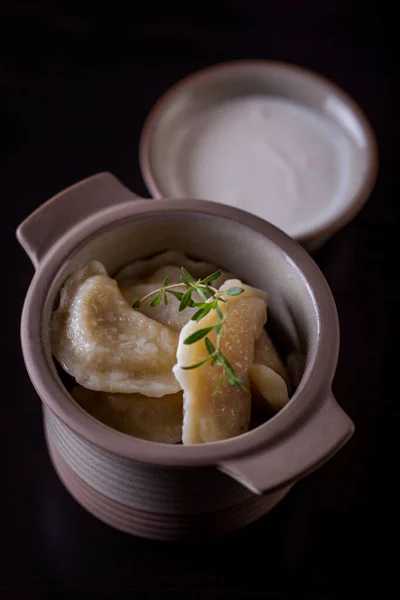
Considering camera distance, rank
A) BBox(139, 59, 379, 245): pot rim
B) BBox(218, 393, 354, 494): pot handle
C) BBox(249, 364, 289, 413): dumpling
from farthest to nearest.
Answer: BBox(139, 59, 379, 245): pot rim → BBox(249, 364, 289, 413): dumpling → BBox(218, 393, 354, 494): pot handle

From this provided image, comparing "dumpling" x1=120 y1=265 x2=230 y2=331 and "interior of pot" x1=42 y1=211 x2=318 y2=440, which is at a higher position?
"interior of pot" x1=42 y1=211 x2=318 y2=440

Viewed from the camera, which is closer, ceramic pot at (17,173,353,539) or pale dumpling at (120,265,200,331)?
ceramic pot at (17,173,353,539)

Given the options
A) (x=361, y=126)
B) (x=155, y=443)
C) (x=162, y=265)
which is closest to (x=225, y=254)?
(x=162, y=265)

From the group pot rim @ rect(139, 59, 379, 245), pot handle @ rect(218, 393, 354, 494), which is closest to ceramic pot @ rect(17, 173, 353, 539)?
pot handle @ rect(218, 393, 354, 494)

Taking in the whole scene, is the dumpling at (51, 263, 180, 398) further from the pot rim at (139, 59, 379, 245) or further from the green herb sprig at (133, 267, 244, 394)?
the pot rim at (139, 59, 379, 245)

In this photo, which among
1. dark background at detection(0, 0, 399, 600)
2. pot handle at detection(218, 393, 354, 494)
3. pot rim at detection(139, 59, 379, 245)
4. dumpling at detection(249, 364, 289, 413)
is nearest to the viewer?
pot handle at detection(218, 393, 354, 494)
